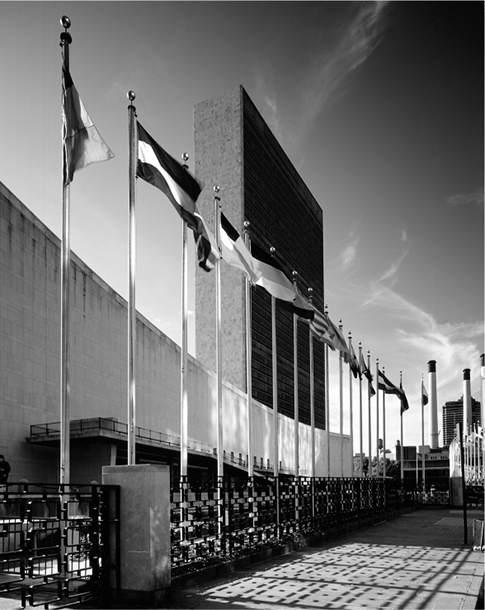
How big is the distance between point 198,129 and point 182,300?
115480 millimetres

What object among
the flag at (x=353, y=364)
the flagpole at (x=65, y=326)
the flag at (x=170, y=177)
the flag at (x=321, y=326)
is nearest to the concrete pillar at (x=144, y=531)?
the flagpole at (x=65, y=326)

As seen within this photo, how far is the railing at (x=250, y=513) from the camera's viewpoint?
42.2 ft

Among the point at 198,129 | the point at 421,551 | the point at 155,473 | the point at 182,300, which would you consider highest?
the point at 198,129

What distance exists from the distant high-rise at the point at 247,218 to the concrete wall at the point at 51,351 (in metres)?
65.8

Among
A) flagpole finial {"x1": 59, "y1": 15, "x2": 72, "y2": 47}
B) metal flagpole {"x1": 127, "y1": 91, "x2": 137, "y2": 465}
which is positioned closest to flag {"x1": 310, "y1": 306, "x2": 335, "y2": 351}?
metal flagpole {"x1": 127, "y1": 91, "x2": 137, "y2": 465}

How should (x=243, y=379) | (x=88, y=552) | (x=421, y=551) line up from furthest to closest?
(x=243, y=379)
(x=421, y=551)
(x=88, y=552)

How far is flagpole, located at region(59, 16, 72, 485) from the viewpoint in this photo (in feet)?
36.3

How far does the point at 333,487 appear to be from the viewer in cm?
2430

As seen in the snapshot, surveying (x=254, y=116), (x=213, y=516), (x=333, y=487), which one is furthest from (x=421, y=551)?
(x=254, y=116)

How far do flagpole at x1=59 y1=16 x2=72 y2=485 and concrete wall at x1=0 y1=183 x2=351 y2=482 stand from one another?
1746cm

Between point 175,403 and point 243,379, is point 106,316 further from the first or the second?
point 243,379

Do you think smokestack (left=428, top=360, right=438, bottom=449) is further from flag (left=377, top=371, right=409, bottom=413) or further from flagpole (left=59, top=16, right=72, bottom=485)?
flagpole (left=59, top=16, right=72, bottom=485)

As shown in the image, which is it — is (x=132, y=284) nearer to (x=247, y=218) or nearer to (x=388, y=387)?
(x=388, y=387)

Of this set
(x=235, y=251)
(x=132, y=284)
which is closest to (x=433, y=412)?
(x=235, y=251)
